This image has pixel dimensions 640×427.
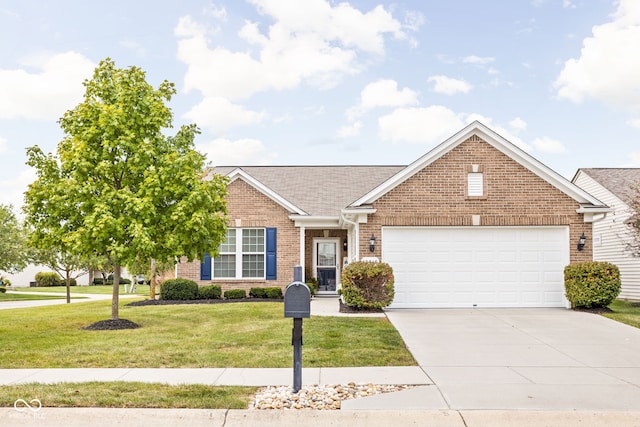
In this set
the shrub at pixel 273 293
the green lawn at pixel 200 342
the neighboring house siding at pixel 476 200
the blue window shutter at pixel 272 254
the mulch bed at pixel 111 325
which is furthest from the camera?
the blue window shutter at pixel 272 254

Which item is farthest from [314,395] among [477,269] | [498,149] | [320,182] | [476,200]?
[320,182]

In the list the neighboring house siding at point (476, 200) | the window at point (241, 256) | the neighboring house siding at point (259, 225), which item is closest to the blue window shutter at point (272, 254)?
the neighboring house siding at point (259, 225)

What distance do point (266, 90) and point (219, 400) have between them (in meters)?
14.9

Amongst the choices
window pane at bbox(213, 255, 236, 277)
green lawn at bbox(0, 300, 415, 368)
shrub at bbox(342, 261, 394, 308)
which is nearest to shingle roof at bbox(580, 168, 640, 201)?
shrub at bbox(342, 261, 394, 308)

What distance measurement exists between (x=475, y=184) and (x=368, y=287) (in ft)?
14.6

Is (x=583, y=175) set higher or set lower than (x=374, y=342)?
higher

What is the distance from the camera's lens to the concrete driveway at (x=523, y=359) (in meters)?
7.09

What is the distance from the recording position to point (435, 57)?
18.5m

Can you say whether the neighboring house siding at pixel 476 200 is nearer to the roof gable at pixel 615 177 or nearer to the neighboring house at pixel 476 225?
the neighboring house at pixel 476 225

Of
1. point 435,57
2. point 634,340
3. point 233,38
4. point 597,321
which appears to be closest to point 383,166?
point 435,57

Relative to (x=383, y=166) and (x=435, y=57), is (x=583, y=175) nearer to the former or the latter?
(x=383, y=166)

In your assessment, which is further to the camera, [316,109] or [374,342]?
[316,109]

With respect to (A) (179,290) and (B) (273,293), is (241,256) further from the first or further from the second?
(A) (179,290)

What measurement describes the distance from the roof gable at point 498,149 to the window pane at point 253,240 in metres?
6.08
